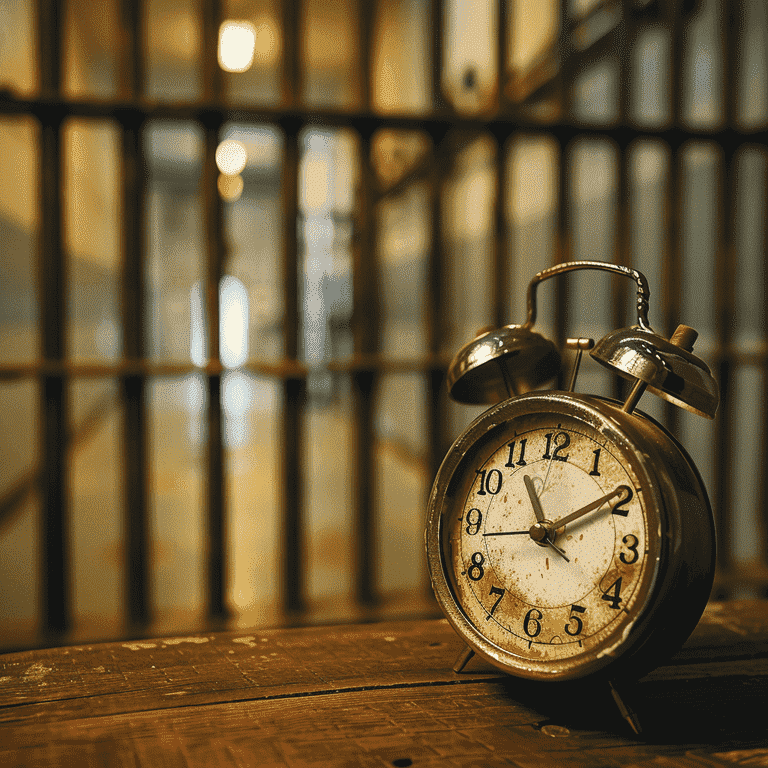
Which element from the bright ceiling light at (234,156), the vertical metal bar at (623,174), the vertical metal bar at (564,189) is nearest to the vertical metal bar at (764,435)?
the vertical metal bar at (623,174)

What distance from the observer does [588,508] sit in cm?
69

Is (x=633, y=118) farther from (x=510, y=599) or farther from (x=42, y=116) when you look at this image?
(x=510, y=599)

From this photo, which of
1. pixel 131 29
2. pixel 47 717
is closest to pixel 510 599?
pixel 47 717

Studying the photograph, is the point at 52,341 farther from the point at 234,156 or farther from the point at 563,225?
the point at 234,156

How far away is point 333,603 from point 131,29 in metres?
1.40

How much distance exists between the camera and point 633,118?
194 cm

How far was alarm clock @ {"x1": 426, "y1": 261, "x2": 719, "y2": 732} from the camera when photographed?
2.13ft

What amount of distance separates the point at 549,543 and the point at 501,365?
0.19 metres

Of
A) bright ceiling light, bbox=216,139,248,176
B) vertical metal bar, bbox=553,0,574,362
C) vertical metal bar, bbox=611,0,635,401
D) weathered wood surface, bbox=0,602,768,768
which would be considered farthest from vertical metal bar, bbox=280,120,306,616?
bright ceiling light, bbox=216,139,248,176

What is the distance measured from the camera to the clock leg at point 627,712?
0.66m

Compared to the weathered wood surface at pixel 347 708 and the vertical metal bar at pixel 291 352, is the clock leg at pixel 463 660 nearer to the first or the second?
the weathered wood surface at pixel 347 708

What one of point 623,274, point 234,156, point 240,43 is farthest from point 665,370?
point 234,156

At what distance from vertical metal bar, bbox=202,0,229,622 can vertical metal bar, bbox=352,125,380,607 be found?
0.32 m

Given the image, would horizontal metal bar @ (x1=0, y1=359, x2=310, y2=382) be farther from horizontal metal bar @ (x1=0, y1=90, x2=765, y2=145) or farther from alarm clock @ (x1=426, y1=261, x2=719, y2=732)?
alarm clock @ (x1=426, y1=261, x2=719, y2=732)
